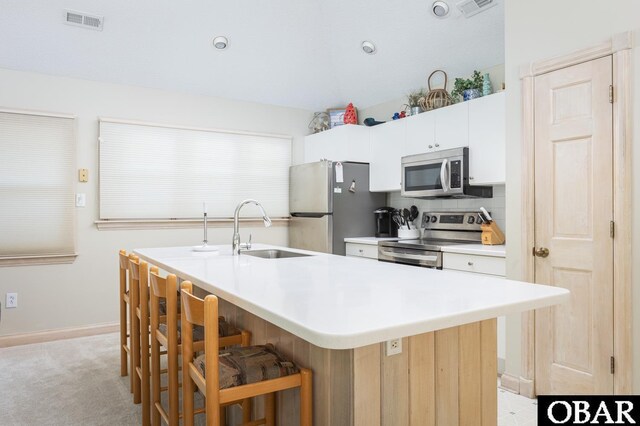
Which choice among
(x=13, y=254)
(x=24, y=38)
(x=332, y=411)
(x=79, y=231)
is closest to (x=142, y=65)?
(x=24, y=38)

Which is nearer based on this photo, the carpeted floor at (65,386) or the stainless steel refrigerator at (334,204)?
the carpeted floor at (65,386)

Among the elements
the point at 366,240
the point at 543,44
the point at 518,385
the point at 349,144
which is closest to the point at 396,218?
the point at 366,240

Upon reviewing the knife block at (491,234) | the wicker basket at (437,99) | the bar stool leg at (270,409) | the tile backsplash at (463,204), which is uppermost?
the wicker basket at (437,99)

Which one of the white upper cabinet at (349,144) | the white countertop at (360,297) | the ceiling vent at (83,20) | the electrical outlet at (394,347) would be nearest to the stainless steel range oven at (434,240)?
the white upper cabinet at (349,144)

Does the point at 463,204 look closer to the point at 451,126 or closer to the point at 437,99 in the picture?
the point at 451,126

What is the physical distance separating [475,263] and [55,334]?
360 centimetres

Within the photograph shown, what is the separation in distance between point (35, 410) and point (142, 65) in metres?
3.00

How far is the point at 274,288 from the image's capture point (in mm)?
1582

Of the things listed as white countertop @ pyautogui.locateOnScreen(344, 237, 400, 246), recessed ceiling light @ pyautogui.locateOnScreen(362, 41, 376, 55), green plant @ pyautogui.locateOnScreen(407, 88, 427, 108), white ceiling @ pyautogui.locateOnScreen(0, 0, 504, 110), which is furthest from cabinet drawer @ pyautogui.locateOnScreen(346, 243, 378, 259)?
recessed ceiling light @ pyautogui.locateOnScreen(362, 41, 376, 55)

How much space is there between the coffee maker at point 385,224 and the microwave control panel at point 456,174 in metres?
1.20

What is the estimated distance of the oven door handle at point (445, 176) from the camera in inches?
144

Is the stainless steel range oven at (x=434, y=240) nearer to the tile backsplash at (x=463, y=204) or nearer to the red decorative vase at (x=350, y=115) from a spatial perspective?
the tile backsplash at (x=463, y=204)

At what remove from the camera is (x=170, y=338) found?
6.06ft

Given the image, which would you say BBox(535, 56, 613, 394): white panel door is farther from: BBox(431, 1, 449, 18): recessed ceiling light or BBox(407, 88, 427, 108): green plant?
BBox(407, 88, 427, 108): green plant
